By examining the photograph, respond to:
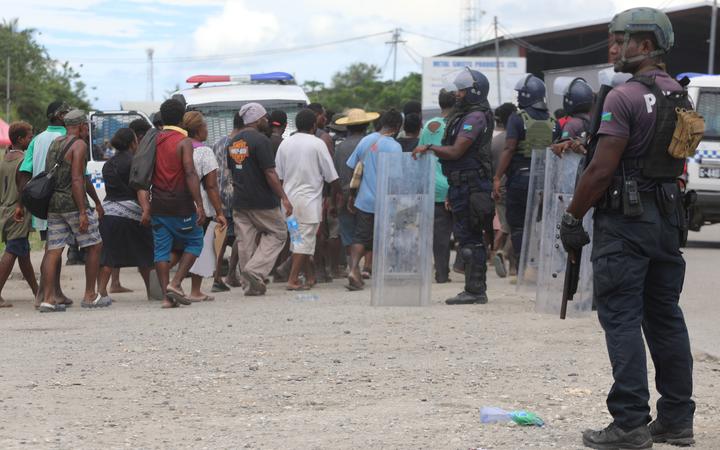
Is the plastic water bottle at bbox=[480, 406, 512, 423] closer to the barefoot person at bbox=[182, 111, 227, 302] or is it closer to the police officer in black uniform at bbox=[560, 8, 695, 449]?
the police officer in black uniform at bbox=[560, 8, 695, 449]

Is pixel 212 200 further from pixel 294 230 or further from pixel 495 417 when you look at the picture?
pixel 495 417

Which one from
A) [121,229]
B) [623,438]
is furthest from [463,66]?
[623,438]

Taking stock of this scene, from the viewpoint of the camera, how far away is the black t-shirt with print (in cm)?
1184

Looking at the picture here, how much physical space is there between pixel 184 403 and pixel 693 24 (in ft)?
143

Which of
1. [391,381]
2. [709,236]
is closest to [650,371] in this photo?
[391,381]

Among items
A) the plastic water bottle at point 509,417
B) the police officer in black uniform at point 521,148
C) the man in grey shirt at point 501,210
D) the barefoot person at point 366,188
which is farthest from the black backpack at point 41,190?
the plastic water bottle at point 509,417

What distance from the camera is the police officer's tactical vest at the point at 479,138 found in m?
10.4

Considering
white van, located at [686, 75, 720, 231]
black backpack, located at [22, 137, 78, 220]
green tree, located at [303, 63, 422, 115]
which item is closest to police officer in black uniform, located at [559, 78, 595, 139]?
black backpack, located at [22, 137, 78, 220]

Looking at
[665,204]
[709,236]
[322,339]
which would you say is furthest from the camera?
[709,236]

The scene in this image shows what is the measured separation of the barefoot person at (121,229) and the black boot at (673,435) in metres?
6.68

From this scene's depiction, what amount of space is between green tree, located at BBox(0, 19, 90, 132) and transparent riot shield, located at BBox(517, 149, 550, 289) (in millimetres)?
42075

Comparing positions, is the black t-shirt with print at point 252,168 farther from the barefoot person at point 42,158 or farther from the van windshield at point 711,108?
the van windshield at point 711,108

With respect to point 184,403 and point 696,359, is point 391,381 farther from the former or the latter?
point 696,359

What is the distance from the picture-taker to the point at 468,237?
10.5 m
